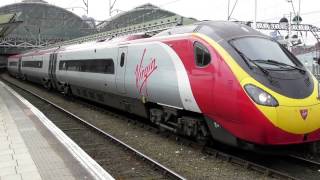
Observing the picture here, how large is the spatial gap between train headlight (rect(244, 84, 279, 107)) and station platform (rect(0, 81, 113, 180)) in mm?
2784

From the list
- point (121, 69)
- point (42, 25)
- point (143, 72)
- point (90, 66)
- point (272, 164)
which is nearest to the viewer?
point (272, 164)

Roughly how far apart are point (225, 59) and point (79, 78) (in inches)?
457

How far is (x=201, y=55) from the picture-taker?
9758 millimetres

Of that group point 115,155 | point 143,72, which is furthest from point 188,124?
point 143,72

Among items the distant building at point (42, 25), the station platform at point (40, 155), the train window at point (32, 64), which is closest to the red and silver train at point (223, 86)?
the station platform at point (40, 155)

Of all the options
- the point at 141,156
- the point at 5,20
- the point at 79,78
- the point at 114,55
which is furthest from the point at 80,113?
the point at 5,20

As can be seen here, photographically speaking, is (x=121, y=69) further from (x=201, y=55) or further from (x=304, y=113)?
(x=304, y=113)

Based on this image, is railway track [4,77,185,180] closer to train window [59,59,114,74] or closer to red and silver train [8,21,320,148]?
red and silver train [8,21,320,148]

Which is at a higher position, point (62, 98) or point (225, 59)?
point (225, 59)

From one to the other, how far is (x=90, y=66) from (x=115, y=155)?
8074 mm

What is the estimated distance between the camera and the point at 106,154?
10516mm

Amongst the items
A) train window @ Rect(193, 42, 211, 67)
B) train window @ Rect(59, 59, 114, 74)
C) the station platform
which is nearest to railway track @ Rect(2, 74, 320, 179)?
train window @ Rect(193, 42, 211, 67)

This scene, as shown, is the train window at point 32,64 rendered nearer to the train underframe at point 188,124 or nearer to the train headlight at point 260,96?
the train underframe at point 188,124

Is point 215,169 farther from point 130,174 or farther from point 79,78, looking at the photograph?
point 79,78
